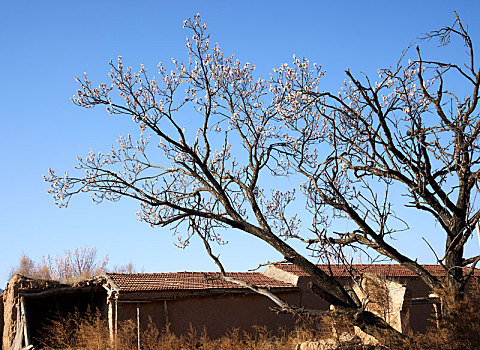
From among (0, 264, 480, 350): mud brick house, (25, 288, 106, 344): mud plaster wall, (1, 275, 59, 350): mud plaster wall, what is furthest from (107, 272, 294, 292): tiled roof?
(1, 275, 59, 350): mud plaster wall

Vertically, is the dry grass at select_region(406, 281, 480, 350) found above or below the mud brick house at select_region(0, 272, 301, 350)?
below

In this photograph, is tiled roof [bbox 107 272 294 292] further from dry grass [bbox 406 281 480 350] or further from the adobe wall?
dry grass [bbox 406 281 480 350]

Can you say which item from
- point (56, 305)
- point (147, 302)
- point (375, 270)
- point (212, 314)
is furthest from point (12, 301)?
point (375, 270)

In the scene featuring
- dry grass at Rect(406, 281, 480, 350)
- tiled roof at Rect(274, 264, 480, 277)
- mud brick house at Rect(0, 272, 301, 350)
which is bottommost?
dry grass at Rect(406, 281, 480, 350)

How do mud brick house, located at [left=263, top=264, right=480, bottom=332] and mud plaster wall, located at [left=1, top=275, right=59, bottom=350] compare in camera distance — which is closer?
mud brick house, located at [left=263, top=264, right=480, bottom=332]

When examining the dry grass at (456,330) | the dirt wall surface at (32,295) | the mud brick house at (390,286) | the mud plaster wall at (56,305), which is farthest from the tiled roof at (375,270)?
the dry grass at (456,330)

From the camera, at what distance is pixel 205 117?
10.4 meters

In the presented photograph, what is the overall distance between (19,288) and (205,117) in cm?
1060

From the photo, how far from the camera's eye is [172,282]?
19.4 metres

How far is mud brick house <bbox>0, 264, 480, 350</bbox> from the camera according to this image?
56.3 feet

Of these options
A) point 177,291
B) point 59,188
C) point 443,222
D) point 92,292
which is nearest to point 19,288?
point 92,292

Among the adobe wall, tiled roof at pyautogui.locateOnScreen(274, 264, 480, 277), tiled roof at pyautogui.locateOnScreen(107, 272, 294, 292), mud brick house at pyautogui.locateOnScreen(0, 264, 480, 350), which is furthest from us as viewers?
tiled roof at pyautogui.locateOnScreen(274, 264, 480, 277)

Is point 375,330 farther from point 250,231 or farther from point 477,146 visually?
point 477,146

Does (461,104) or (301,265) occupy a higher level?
(461,104)
